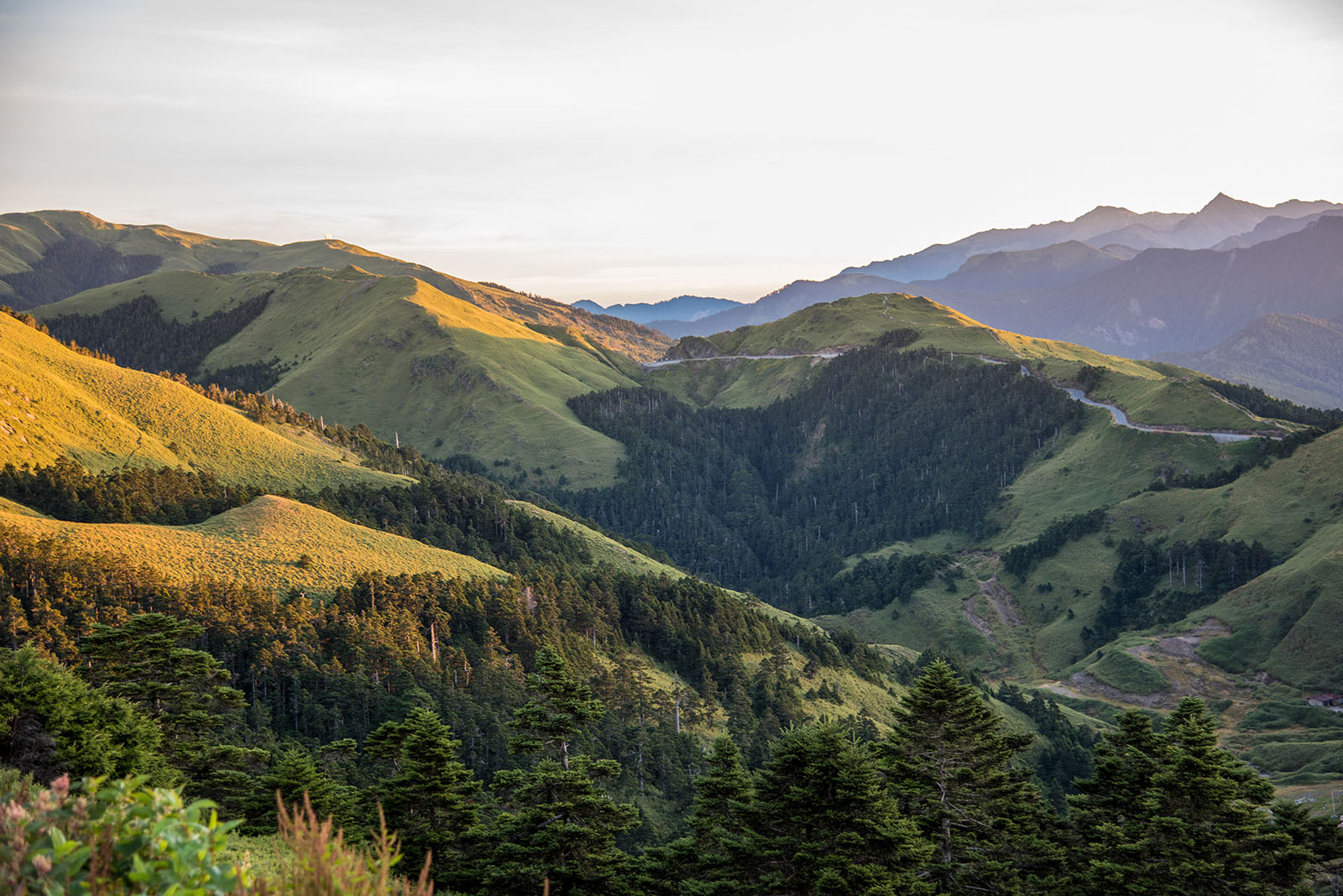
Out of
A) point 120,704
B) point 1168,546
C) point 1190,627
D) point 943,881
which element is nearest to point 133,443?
point 120,704

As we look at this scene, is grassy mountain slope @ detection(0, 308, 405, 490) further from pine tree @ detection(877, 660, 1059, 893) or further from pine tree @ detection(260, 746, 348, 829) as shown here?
pine tree @ detection(877, 660, 1059, 893)

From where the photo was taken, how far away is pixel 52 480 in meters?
120

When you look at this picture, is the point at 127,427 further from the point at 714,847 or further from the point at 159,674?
the point at 714,847

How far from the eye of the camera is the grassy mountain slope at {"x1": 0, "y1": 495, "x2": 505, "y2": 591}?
10012 centimetres

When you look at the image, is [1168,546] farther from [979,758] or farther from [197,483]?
[197,483]

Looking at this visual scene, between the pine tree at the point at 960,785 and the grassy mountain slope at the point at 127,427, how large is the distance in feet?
439

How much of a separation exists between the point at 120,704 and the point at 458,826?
18.2 metres

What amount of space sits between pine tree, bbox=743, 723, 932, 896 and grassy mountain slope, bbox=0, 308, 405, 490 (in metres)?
130

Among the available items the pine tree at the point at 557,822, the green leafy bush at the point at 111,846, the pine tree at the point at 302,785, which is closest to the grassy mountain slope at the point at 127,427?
the pine tree at the point at 302,785

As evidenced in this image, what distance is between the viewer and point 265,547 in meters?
115

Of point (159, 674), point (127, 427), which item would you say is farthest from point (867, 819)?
point (127, 427)

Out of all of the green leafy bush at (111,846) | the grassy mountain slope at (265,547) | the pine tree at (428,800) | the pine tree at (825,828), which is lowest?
the grassy mountain slope at (265,547)

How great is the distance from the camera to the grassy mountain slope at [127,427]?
133500 millimetres

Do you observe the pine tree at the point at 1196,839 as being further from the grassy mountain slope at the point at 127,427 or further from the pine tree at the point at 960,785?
the grassy mountain slope at the point at 127,427
